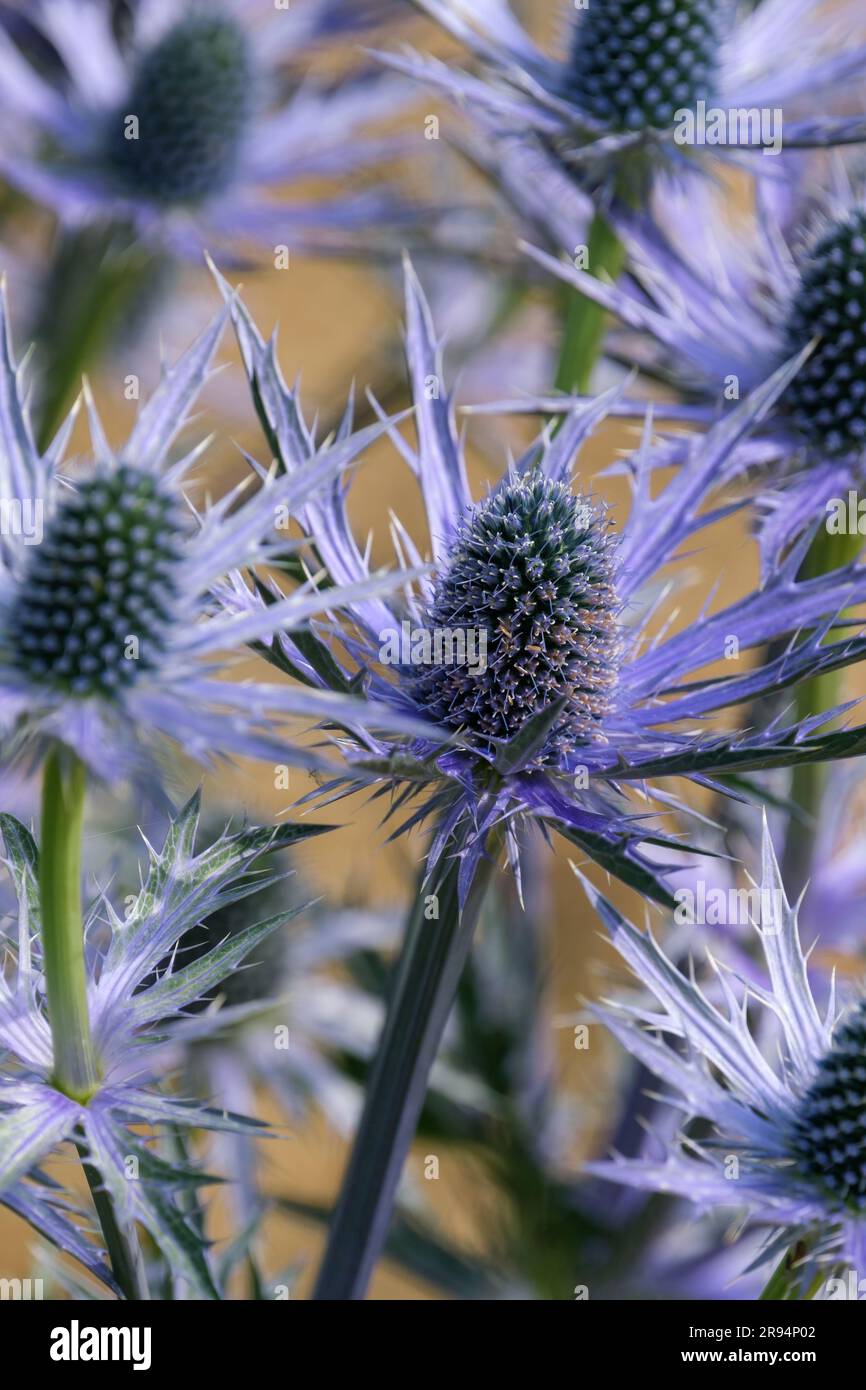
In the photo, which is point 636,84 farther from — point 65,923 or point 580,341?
point 65,923

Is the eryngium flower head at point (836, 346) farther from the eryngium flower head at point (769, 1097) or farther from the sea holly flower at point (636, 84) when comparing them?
the eryngium flower head at point (769, 1097)

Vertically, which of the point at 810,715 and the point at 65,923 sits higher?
the point at 810,715

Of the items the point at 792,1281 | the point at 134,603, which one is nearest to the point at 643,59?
the point at 134,603

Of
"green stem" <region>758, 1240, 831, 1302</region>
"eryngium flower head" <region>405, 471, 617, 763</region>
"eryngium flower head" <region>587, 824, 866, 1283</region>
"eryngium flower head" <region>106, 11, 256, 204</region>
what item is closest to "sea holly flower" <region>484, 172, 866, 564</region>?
"eryngium flower head" <region>405, 471, 617, 763</region>

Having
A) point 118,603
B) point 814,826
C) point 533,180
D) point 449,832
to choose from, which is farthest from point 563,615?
point 533,180

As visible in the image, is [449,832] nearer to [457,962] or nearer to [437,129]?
[457,962]

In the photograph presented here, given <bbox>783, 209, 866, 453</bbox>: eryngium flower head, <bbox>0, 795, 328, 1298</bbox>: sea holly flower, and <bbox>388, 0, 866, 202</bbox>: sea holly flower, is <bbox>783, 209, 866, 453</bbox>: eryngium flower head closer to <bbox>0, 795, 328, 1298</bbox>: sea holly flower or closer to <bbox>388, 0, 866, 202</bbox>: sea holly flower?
<bbox>388, 0, 866, 202</bbox>: sea holly flower
